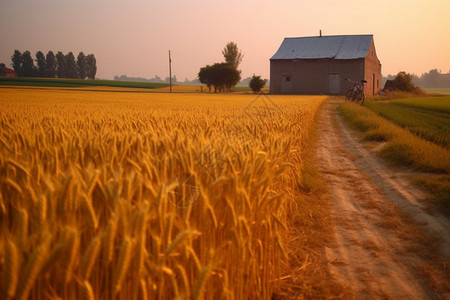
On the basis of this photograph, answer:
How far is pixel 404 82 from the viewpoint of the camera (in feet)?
152

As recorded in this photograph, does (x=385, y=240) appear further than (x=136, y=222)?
Yes

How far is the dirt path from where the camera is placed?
2.63 meters

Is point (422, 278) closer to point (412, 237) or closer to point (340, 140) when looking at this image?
point (412, 237)

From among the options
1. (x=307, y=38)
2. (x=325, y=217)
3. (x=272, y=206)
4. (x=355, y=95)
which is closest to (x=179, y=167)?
(x=272, y=206)

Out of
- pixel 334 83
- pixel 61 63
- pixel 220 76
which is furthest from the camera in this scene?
pixel 61 63

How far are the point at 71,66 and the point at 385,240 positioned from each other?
110 meters

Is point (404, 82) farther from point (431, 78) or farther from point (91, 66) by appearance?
point (431, 78)

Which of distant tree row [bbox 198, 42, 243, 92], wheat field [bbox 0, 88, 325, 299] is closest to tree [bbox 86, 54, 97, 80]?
distant tree row [bbox 198, 42, 243, 92]

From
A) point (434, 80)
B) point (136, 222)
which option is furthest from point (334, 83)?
point (434, 80)

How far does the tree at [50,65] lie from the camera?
9431 centimetres

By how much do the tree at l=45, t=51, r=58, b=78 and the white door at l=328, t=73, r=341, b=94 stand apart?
7822 centimetres

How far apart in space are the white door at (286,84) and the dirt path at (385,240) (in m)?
36.9

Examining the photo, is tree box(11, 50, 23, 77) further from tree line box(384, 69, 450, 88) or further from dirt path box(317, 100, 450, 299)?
tree line box(384, 69, 450, 88)

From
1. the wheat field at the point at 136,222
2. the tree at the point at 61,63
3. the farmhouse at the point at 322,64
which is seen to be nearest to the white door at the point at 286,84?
the farmhouse at the point at 322,64
